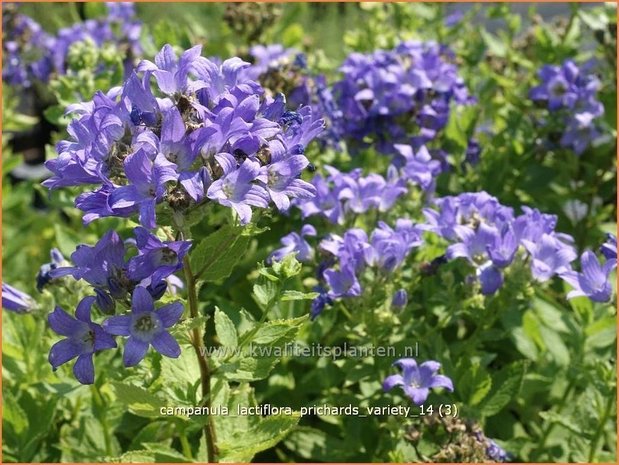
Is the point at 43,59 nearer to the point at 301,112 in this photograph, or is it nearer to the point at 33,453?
the point at 33,453

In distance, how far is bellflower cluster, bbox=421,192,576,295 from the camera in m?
2.45

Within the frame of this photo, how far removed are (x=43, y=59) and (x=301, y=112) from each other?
117 inches

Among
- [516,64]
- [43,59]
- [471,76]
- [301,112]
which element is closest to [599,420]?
[301,112]

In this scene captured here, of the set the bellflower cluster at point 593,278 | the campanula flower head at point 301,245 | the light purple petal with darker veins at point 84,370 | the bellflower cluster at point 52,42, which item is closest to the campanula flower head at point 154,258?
the light purple petal with darker veins at point 84,370

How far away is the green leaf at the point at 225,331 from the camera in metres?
2.07

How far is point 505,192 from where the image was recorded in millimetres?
3682

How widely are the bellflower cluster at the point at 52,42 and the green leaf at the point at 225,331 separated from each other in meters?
2.54

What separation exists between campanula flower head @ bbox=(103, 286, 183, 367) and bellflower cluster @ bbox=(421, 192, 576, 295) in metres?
1.02

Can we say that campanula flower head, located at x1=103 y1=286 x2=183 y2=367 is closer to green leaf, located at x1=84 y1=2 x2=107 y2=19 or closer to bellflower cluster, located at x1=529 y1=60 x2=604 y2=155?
bellflower cluster, located at x1=529 y1=60 x2=604 y2=155

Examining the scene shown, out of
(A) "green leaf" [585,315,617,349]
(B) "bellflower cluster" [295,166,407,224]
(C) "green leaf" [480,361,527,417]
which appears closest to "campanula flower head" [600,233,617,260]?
(C) "green leaf" [480,361,527,417]

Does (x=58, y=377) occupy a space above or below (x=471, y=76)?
below

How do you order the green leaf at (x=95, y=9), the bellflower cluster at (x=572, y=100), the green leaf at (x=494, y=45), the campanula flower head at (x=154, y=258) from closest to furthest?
the campanula flower head at (x=154, y=258)
the bellflower cluster at (x=572, y=100)
the green leaf at (x=494, y=45)
the green leaf at (x=95, y=9)

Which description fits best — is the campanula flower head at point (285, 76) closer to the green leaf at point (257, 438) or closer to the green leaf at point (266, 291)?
the green leaf at point (266, 291)

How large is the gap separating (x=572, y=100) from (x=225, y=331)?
2.22 metres
